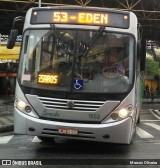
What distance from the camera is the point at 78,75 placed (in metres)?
9.87

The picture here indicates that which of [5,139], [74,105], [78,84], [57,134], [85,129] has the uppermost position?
[78,84]

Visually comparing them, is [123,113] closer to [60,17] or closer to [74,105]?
[74,105]

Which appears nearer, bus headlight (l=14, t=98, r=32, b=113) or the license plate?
the license plate

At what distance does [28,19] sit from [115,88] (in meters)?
2.56

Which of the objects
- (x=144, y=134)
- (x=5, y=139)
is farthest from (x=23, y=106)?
(x=144, y=134)

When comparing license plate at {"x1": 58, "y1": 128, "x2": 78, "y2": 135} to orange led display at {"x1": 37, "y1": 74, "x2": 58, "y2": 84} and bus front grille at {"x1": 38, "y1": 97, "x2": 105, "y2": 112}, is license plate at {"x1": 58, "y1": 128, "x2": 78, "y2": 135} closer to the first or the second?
bus front grille at {"x1": 38, "y1": 97, "x2": 105, "y2": 112}

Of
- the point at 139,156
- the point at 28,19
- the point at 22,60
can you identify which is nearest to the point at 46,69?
the point at 22,60

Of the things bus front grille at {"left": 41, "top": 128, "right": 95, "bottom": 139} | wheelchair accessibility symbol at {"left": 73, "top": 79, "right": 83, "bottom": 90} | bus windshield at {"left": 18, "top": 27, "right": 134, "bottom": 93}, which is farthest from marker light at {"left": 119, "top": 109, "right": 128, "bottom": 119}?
wheelchair accessibility symbol at {"left": 73, "top": 79, "right": 83, "bottom": 90}

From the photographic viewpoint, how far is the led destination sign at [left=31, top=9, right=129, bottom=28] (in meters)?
10.3

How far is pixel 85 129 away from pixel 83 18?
8.11 ft

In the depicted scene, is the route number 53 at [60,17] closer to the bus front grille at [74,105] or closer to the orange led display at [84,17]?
the orange led display at [84,17]

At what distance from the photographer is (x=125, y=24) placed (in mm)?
10359

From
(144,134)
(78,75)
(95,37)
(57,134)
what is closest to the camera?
(57,134)

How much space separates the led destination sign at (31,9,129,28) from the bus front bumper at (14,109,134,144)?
2.14 m
